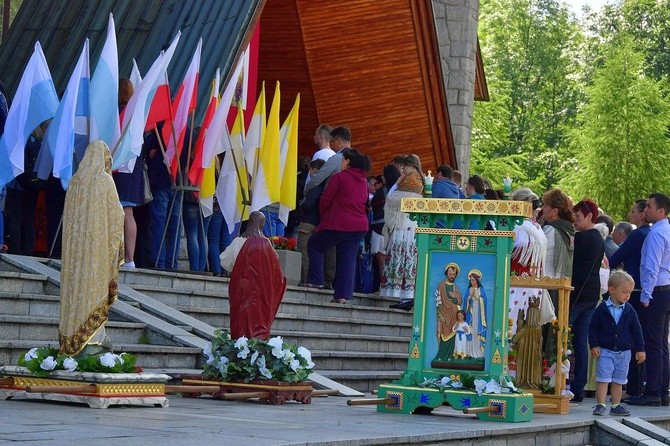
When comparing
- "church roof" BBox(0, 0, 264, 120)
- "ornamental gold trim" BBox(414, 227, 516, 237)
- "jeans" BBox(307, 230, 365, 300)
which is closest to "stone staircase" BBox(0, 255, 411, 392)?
"jeans" BBox(307, 230, 365, 300)

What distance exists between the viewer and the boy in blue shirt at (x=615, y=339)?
12.6 metres

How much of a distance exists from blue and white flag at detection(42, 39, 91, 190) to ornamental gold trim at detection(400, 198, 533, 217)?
4.75 meters

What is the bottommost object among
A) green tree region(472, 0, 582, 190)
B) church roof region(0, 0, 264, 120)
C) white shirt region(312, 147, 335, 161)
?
white shirt region(312, 147, 335, 161)

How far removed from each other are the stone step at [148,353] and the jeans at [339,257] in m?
4.15

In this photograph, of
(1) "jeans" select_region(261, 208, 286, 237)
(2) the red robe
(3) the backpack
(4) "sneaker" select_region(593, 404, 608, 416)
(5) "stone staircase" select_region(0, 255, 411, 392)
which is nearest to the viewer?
(2) the red robe

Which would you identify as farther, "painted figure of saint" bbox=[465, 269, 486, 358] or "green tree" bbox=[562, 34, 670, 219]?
"green tree" bbox=[562, 34, 670, 219]

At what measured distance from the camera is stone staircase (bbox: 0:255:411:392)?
38.7ft

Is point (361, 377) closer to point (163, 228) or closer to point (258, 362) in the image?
point (258, 362)

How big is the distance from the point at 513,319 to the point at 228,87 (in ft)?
19.5

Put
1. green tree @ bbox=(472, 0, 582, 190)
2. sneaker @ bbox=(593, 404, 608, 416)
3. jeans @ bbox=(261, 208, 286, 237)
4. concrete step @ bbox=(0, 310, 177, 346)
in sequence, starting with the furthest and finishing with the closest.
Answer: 1. green tree @ bbox=(472, 0, 582, 190)
2. jeans @ bbox=(261, 208, 286, 237)
3. sneaker @ bbox=(593, 404, 608, 416)
4. concrete step @ bbox=(0, 310, 177, 346)

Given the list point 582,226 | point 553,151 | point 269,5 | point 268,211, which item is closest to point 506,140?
point 553,151

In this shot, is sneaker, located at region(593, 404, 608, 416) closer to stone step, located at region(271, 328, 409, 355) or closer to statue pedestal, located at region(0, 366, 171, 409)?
Result: stone step, located at region(271, 328, 409, 355)

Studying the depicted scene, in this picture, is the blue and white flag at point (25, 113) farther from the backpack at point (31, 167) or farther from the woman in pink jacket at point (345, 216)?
the woman in pink jacket at point (345, 216)

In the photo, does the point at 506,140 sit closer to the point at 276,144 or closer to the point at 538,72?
the point at 538,72
